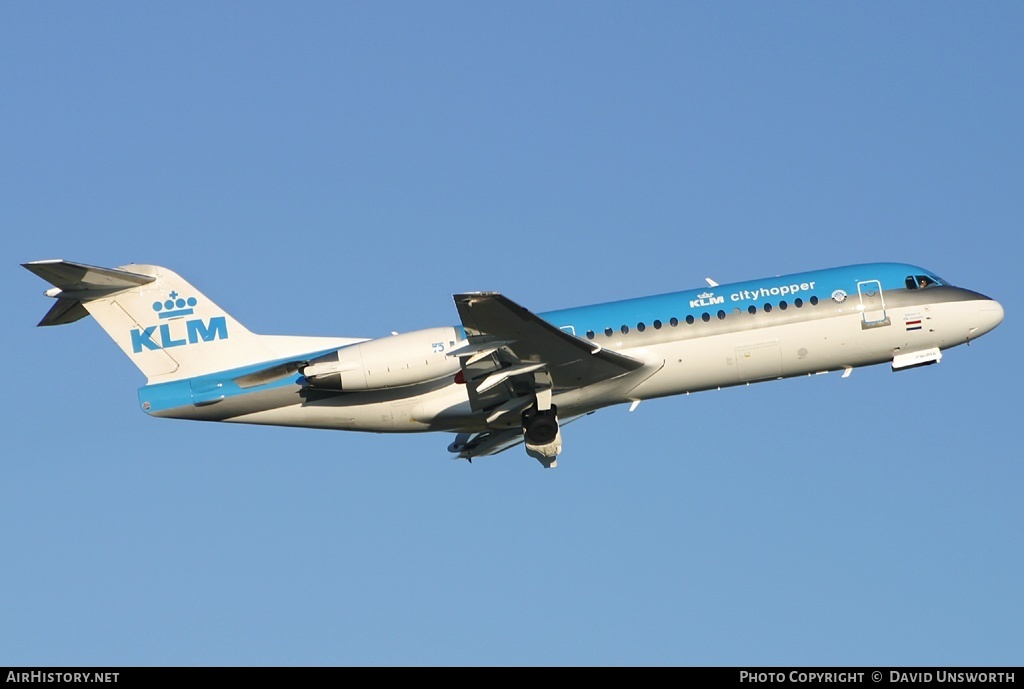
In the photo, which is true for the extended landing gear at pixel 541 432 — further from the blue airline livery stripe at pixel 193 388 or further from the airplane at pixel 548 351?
the blue airline livery stripe at pixel 193 388

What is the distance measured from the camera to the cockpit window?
101ft

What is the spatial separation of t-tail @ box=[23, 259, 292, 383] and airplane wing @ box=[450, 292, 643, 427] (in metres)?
5.22

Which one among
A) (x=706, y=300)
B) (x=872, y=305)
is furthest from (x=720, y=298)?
(x=872, y=305)

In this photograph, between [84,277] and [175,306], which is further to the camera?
[175,306]

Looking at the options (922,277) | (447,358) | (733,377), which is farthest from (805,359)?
(447,358)

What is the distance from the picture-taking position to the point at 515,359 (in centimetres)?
2805

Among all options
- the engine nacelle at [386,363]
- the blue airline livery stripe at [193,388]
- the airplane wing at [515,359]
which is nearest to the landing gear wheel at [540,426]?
the airplane wing at [515,359]

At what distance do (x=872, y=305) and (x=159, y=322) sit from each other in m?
16.2

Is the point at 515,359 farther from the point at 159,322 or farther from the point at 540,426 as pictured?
the point at 159,322

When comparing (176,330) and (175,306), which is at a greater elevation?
(175,306)

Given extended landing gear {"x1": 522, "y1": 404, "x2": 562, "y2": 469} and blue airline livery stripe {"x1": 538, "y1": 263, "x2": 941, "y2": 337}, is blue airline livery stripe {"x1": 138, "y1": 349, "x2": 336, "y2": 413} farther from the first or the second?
blue airline livery stripe {"x1": 538, "y1": 263, "x2": 941, "y2": 337}

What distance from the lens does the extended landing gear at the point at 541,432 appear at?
95.3 feet

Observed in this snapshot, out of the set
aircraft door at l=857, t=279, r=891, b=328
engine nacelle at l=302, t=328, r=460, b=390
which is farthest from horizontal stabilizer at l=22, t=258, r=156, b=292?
aircraft door at l=857, t=279, r=891, b=328
